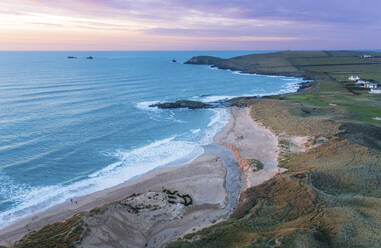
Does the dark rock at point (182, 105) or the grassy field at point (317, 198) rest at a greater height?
the dark rock at point (182, 105)

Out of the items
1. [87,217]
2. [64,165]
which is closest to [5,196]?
[64,165]

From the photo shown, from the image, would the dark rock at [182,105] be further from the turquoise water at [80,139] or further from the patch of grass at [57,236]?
the patch of grass at [57,236]

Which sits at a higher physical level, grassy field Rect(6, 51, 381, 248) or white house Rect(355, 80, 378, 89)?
white house Rect(355, 80, 378, 89)

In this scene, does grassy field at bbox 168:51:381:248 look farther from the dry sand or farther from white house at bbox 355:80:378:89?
white house at bbox 355:80:378:89

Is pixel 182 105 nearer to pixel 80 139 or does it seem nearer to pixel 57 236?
pixel 80 139

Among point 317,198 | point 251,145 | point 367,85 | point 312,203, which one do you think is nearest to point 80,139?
point 251,145

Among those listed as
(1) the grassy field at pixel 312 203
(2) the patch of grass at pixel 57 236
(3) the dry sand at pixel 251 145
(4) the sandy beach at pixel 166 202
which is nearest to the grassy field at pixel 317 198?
(1) the grassy field at pixel 312 203

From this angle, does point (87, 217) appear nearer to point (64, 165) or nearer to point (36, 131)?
point (64, 165)

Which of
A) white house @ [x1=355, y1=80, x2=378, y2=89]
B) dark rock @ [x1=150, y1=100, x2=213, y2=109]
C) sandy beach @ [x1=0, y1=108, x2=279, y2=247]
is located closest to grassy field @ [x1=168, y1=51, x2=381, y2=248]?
sandy beach @ [x1=0, y1=108, x2=279, y2=247]

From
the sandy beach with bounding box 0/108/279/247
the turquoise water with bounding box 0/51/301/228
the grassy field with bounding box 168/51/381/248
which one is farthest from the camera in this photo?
the turquoise water with bounding box 0/51/301/228
